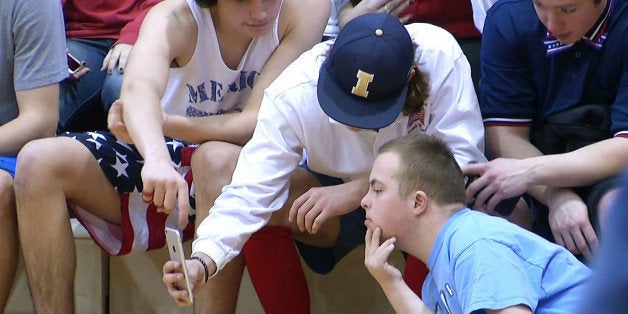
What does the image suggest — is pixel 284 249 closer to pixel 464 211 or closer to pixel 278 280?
pixel 278 280

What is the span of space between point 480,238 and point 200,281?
0.59m

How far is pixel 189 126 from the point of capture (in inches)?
98.5

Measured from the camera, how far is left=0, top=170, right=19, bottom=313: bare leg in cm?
255

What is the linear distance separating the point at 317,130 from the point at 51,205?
2.30 ft

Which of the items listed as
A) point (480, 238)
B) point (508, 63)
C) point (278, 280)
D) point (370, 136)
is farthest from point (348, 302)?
point (480, 238)

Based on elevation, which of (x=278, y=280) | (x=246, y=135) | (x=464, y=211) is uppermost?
(x=464, y=211)

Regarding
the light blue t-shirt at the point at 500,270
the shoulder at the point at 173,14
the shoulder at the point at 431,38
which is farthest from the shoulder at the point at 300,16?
the light blue t-shirt at the point at 500,270

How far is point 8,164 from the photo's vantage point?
8.66ft

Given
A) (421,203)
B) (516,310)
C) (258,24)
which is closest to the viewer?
(516,310)

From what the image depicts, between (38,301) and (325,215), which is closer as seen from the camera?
(325,215)

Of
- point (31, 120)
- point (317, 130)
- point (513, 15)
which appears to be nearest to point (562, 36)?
point (513, 15)

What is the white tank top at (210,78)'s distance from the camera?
2660mm

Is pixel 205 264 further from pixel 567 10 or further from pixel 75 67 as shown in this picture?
pixel 75 67

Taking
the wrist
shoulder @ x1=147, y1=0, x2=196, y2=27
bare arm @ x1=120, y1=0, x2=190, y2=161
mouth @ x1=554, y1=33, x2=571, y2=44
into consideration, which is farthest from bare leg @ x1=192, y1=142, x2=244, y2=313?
mouth @ x1=554, y1=33, x2=571, y2=44
